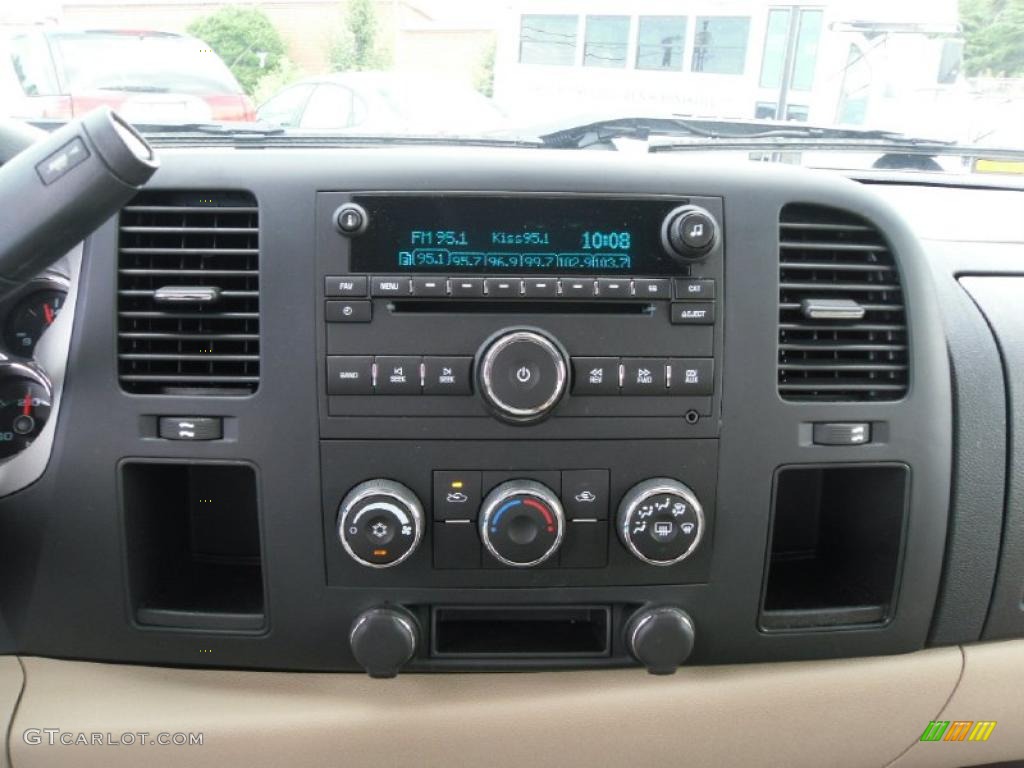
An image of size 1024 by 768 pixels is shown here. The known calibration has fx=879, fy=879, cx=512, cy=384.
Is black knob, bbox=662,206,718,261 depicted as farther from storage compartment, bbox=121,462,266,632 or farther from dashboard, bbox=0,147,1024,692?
storage compartment, bbox=121,462,266,632

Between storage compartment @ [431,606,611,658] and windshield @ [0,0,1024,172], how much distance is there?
3.47 ft

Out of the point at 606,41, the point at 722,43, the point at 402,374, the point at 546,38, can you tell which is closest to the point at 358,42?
the point at 402,374

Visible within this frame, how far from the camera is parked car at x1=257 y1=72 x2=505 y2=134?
2422 mm

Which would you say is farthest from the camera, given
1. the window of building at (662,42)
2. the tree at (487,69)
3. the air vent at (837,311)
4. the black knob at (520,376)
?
the window of building at (662,42)

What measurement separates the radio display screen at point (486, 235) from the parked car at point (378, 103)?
3.16ft

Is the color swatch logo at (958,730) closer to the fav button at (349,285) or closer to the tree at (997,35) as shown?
the fav button at (349,285)

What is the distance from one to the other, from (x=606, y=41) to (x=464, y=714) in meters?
4.57

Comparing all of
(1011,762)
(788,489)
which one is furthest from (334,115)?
(1011,762)

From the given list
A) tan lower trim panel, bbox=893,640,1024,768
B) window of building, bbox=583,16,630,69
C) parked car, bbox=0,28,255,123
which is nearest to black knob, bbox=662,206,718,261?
tan lower trim panel, bbox=893,640,1024,768

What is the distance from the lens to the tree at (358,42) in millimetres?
2510

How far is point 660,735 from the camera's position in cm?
149

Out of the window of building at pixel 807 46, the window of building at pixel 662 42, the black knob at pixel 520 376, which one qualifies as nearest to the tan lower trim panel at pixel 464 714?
the black knob at pixel 520 376

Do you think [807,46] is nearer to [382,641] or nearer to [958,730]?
[958,730]

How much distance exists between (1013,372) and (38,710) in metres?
1.79
